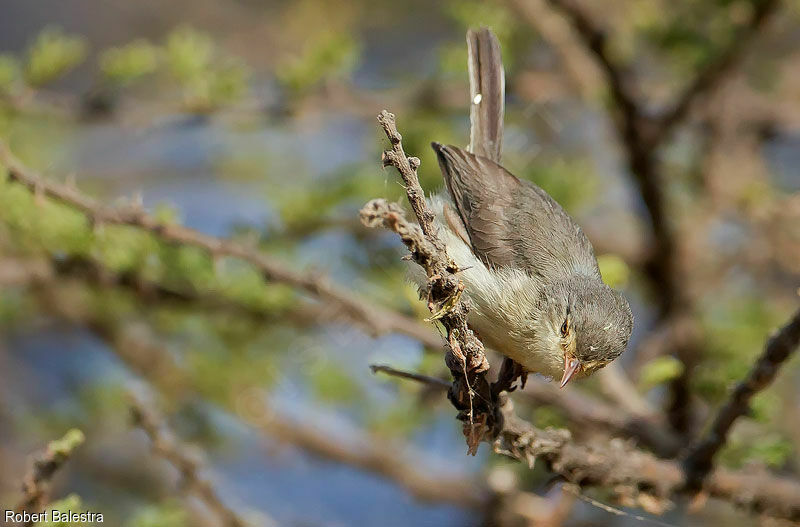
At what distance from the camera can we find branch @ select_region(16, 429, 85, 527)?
2150 millimetres

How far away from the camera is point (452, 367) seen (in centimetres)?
216

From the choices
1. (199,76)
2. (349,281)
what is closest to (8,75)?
(199,76)

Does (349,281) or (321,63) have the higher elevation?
(321,63)

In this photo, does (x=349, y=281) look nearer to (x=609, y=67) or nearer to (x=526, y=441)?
(x=609, y=67)

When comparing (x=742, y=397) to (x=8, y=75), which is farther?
(x=8, y=75)

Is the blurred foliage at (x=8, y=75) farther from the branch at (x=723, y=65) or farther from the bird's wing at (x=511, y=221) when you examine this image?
the branch at (x=723, y=65)

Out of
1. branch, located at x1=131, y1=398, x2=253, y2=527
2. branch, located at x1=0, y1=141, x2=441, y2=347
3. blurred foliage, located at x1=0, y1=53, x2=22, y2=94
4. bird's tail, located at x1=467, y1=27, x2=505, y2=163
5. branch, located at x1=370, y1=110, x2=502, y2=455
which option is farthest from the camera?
blurred foliage, located at x1=0, y1=53, x2=22, y2=94

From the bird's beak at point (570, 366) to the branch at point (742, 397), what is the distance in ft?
1.49

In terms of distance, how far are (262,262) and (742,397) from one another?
1.70m

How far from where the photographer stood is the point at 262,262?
3164mm

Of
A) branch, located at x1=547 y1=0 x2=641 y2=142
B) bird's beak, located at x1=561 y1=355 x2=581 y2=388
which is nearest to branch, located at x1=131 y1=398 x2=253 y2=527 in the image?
bird's beak, located at x1=561 y1=355 x2=581 y2=388

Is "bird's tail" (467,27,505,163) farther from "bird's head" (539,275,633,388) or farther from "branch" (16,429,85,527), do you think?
"branch" (16,429,85,527)

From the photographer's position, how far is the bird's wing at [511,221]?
296cm

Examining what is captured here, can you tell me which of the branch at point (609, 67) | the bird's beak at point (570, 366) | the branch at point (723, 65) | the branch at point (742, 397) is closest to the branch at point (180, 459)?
the bird's beak at point (570, 366)
